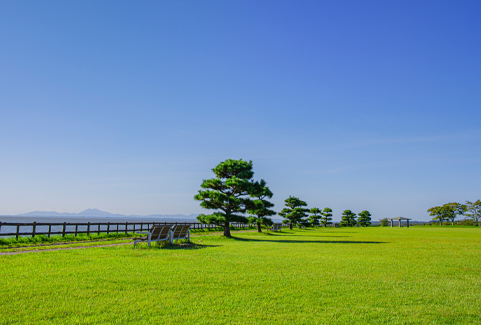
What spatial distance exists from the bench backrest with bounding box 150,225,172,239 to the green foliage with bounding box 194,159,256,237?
7.39m

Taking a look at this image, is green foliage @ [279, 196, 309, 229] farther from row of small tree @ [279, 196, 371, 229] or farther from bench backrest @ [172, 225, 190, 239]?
bench backrest @ [172, 225, 190, 239]

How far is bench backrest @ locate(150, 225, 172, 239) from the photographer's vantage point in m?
14.7

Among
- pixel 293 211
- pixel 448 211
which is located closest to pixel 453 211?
pixel 448 211

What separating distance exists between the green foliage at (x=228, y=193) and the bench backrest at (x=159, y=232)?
7.39m

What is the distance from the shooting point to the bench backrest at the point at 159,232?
14730 millimetres

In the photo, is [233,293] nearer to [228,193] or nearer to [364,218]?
[228,193]

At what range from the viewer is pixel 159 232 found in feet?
49.4

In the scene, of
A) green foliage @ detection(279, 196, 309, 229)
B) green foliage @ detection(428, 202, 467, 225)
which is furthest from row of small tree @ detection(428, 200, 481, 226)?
green foliage @ detection(279, 196, 309, 229)

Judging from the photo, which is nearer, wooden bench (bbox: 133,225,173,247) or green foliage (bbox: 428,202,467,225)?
wooden bench (bbox: 133,225,173,247)

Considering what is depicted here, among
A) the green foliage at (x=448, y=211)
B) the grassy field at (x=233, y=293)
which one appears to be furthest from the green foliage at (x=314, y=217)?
the grassy field at (x=233, y=293)

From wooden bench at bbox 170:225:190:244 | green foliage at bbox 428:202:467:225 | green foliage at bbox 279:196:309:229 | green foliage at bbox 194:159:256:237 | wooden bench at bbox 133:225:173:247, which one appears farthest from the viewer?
green foliage at bbox 428:202:467:225

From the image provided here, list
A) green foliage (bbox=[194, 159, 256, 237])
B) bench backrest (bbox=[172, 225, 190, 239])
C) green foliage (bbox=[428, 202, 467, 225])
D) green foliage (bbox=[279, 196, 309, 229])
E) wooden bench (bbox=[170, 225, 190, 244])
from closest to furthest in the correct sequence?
wooden bench (bbox=[170, 225, 190, 244])
bench backrest (bbox=[172, 225, 190, 239])
green foliage (bbox=[194, 159, 256, 237])
green foliage (bbox=[279, 196, 309, 229])
green foliage (bbox=[428, 202, 467, 225])

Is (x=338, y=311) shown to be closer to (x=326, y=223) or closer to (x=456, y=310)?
(x=456, y=310)

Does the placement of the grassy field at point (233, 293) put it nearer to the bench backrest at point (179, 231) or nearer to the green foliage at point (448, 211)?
the bench backrest at point (179, 231)
